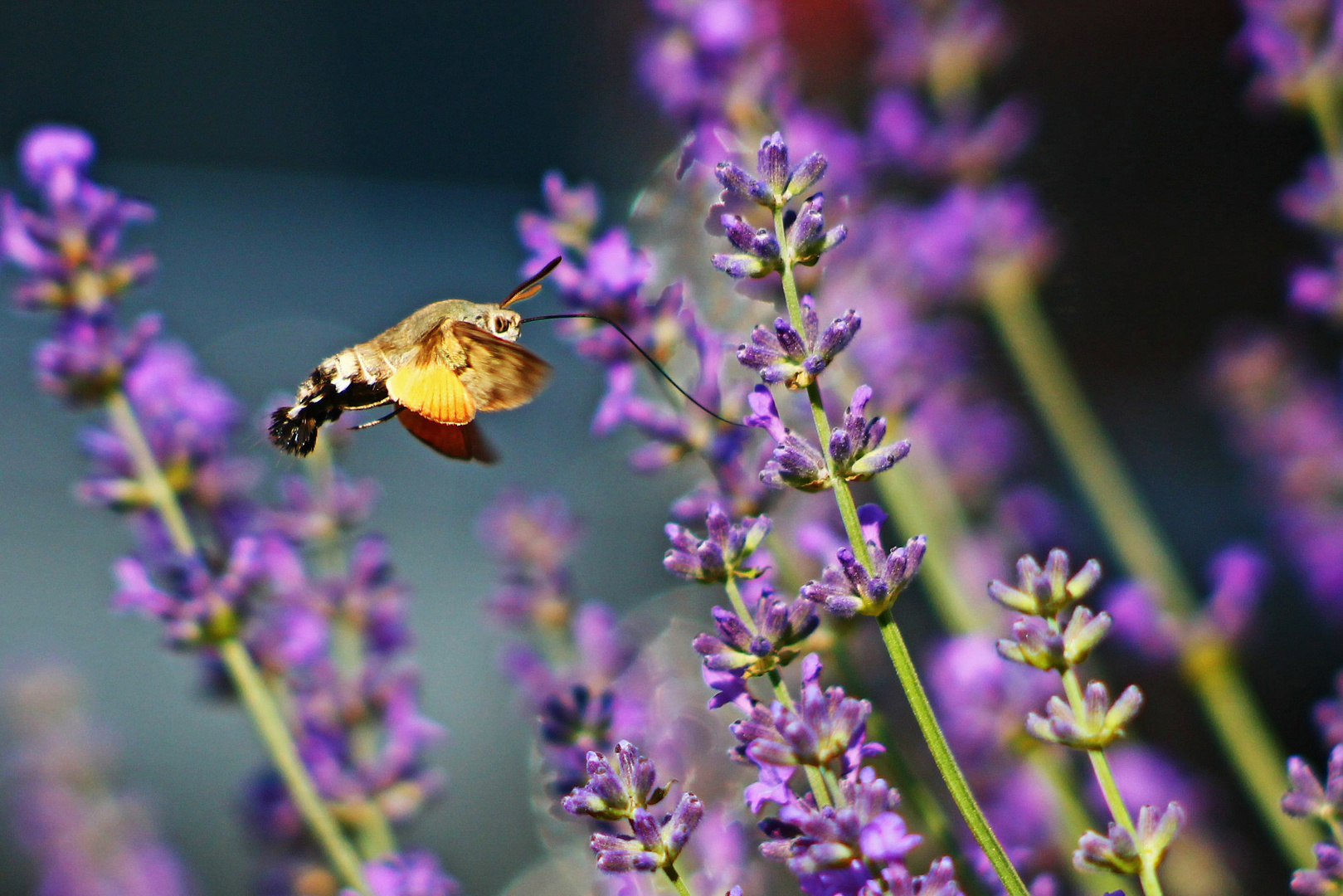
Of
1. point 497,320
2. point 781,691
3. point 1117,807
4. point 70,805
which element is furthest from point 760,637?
point 70,805

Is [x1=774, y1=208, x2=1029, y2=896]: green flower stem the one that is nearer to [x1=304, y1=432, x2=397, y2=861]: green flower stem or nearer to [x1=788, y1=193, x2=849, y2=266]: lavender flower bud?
[x1=788, y1=193, x2=849, y2=266]: lavender flower bud

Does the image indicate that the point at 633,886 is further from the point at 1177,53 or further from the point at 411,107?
the point at 411,107

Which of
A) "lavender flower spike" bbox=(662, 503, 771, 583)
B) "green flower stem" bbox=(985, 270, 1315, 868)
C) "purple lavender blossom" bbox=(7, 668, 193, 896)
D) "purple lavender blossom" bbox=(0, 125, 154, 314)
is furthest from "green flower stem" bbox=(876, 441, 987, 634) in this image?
"purple lavender blossom" bbox=(7, 668, 193, 896)

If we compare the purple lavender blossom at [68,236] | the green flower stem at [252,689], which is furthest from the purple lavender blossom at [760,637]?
the purple lavender blossom at [68,236]

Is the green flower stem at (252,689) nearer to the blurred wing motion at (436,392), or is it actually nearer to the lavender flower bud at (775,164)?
the blurred wing motion at (436,392)

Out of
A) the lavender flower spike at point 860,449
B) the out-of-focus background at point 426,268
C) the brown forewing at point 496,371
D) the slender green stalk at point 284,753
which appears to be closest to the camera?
the lavender flower spike at point 860,449

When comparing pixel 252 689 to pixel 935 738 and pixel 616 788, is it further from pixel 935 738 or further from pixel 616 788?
pixel 935 738

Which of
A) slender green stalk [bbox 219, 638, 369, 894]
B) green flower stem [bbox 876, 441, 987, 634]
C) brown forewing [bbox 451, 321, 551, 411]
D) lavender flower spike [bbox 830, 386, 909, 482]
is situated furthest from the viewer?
green flower stem [bbox 876, 441, 987, 634]
